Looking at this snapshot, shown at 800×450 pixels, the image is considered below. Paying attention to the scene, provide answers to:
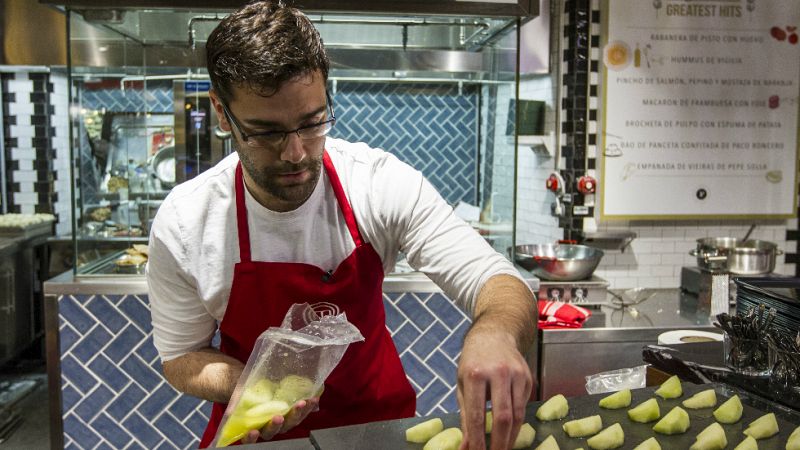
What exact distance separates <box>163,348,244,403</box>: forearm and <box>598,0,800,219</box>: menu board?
2.80m

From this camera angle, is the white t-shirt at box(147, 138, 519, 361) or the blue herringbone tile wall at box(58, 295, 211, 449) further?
the blue herringbone tile wall at box(58, 295, 211, 449)

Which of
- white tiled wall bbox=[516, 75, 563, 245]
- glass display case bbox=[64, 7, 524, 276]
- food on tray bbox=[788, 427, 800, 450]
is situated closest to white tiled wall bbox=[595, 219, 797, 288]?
white tiled wall bbox=[516, 75, 563, 245]

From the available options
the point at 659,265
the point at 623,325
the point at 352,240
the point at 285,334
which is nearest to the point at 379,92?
the point at 659,265

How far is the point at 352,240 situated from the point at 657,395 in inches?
29.5

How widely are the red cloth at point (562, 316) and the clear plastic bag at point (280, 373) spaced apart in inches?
72.3

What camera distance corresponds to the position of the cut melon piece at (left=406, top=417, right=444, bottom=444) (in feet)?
4.49

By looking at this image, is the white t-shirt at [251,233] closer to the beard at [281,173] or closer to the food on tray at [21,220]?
the beard at [281,173]

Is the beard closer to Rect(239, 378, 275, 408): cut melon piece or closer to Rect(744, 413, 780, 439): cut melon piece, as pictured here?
Rect(239, 378, 275, 408): cut melon piece

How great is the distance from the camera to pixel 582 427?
144 cm

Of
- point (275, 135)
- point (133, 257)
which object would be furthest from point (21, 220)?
point (275, 135)

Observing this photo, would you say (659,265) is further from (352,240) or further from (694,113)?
(352,240)

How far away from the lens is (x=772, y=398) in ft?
5.24

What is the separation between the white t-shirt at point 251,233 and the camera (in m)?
1.66

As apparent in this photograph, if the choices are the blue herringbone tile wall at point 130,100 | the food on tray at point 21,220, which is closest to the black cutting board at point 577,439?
the blue herringbone tile wall at point 130,100
